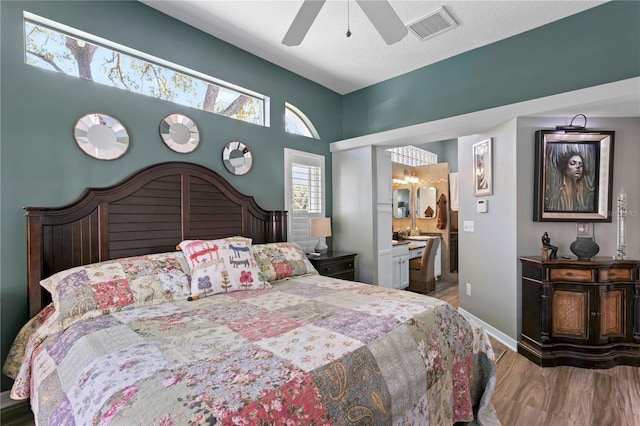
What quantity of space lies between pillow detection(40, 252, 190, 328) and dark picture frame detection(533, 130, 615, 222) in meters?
3.25

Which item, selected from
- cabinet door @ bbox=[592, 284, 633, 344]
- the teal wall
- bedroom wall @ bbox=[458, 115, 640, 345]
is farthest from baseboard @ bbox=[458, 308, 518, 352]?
the teal wall

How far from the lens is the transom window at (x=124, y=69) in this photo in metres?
2.24

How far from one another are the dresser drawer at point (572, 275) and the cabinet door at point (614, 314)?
6.4 inches

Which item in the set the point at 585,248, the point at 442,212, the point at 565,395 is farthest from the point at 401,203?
the point at 565,395

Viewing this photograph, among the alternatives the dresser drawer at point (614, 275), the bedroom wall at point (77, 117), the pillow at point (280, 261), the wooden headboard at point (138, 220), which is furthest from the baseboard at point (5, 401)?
the dresser drawer at point (614, 275)

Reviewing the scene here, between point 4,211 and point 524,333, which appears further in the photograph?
point 524,333

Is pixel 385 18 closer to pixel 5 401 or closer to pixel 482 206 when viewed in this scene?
pixel 482 206

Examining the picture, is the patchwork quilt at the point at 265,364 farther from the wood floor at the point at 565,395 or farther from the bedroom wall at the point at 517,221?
the bedroom wall at the point at 517,221

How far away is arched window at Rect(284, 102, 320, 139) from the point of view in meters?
3.98

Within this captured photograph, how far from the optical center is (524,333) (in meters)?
2.87

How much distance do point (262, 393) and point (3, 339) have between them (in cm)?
218

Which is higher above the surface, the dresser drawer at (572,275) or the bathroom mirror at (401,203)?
the bathroom mirror at (401,203)

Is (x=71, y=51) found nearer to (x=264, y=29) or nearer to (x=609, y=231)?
(x=264, y=29)

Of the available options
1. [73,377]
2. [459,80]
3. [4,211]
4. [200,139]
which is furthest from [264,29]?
[73,377]
